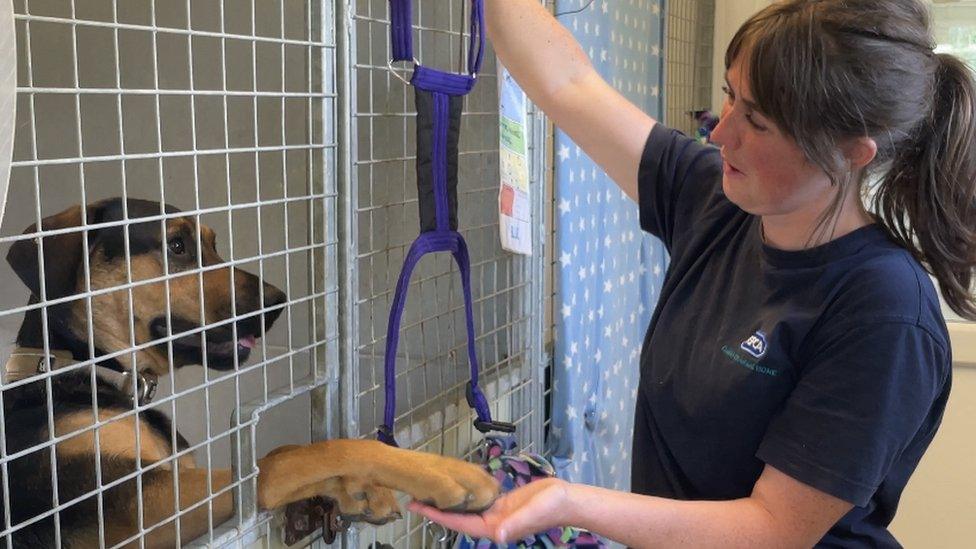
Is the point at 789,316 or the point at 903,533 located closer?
the point at 789,316

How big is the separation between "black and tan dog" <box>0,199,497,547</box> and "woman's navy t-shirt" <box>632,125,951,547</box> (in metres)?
0.27

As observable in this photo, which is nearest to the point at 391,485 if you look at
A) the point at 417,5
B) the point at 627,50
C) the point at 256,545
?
the point at 256,545

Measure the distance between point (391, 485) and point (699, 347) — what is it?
0.40 m

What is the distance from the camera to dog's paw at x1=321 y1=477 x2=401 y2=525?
42.6 inches

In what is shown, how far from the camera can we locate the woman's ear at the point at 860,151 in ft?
3.22

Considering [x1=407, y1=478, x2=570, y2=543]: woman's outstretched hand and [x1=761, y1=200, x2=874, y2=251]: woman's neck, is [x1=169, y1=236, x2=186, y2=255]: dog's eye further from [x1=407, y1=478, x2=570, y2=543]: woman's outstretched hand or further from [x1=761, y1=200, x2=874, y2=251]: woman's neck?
[x1=761, y1=200, x2=874, y2=251]: woman's neck

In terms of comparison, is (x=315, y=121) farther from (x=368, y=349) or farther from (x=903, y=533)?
(x=903, y=533)

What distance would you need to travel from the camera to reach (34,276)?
1251mm

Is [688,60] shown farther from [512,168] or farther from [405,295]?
[405,295]

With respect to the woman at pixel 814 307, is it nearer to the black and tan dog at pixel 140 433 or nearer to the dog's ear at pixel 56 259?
the black and tan dog at pixel 140 433

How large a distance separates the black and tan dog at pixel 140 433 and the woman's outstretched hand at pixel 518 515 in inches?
0.7

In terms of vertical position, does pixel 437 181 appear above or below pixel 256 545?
above

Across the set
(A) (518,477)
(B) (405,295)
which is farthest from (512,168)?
(A) (518,477)

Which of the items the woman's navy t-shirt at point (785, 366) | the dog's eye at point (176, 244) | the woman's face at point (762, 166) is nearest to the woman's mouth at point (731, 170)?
the woman's face at point (762, 166)
